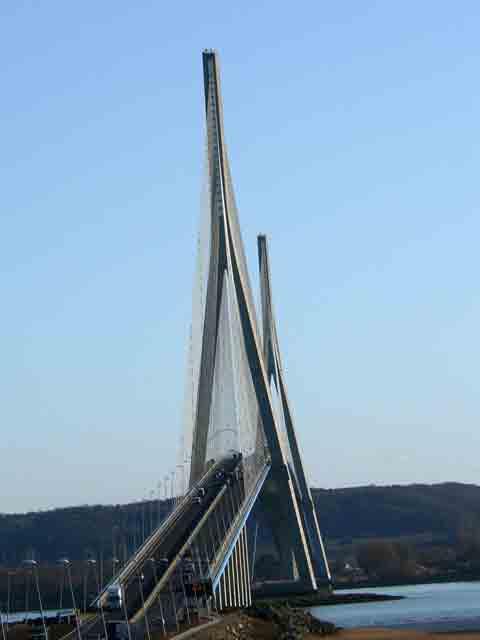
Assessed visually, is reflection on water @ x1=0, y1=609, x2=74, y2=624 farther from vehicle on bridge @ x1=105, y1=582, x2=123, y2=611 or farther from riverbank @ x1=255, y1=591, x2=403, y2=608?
riverbank @ x1=255, y1=591, x2=403, y2=608

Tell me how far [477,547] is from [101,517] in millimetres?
40395

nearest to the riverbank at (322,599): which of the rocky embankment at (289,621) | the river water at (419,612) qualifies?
the river water at (419,612)

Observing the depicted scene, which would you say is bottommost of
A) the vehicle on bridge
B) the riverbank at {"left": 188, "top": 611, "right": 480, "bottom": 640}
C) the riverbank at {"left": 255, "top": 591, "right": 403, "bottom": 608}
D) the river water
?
the riverbank at {"left": 188, "top": 611, "right": 480, "bottom": 640}

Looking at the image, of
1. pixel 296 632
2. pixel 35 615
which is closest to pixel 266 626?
pixel 296 632

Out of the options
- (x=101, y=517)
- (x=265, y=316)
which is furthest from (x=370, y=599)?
(x=101, y=517)

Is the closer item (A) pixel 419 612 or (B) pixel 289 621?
(B) pixel 289 621

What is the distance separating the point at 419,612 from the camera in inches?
2694

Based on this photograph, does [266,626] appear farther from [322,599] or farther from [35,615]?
[35,615]

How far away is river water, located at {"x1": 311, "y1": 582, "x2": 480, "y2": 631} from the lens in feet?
192

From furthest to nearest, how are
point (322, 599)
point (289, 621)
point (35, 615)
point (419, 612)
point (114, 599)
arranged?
point (35, 615) → point (322, 599) → point (419, 612) → point (289, 621) → point (114, 599)

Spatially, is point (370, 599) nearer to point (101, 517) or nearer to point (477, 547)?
point (477, 547)

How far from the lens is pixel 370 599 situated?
84.4 m

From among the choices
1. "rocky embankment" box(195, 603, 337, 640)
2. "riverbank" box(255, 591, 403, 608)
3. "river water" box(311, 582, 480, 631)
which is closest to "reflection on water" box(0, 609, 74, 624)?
"rocky embankment" box(195, 603, 337, 640)

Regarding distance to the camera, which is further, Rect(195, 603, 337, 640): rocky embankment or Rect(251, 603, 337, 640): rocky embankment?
Rect(251, 603, 337, 640): rocky embankment
